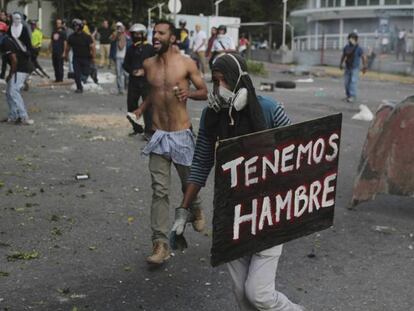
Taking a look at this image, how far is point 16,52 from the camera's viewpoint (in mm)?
11211

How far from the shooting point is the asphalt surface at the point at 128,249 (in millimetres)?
4652

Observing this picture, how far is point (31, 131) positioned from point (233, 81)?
849 cm

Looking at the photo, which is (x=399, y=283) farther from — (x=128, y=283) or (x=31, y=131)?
(x=31, y=131)

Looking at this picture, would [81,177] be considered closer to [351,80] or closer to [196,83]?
[196,83]

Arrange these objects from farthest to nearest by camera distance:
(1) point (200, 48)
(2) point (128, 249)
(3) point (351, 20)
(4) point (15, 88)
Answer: (3) point (351, 20)
(1) point (200, 48)
(4) point (15, 88)
(2) point (128, 249)

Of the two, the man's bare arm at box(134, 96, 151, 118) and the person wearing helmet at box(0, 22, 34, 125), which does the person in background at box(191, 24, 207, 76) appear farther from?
the man's bare arm at box(134, 96, 151, 118)

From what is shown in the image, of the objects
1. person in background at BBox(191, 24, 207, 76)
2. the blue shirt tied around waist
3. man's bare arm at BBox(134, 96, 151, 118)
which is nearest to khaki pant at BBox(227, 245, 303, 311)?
the blue shirt tied around waist

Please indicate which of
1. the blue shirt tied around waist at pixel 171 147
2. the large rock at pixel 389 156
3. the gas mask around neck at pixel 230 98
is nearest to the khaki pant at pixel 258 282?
the gas mask around neck at pixel 230 98

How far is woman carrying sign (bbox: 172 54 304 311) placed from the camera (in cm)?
354

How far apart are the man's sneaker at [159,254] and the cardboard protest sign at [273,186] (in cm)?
163

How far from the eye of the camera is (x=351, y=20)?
5231 cm

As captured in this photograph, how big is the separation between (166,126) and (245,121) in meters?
1.77

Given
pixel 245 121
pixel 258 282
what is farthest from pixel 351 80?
pixel 258 282

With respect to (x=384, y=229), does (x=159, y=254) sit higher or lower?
higher
